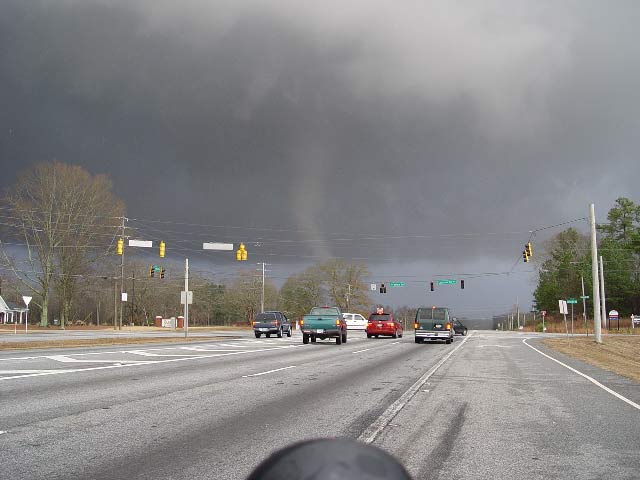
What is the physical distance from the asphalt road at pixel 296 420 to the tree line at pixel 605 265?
83095 millimetres

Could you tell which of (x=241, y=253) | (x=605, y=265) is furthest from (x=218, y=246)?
(x=605, y=265)

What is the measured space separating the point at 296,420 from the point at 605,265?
Answer: 308ft

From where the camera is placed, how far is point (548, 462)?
643 centimetres

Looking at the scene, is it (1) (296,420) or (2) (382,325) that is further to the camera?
(2) (382,325)

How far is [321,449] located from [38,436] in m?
6.70

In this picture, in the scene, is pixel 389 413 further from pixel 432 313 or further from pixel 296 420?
pixel 432 313

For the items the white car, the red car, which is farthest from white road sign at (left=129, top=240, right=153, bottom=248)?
the white car

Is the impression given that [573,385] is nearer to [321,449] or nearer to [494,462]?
[494,462]

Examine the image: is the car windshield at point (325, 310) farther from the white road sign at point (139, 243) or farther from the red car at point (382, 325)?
the white road sign at point (139, 243)

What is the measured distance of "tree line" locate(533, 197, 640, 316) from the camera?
9094cm

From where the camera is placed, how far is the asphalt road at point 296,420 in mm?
6188

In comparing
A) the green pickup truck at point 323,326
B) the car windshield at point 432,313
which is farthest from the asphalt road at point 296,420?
the car windshield at point 432,313

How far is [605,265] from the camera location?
91.4 metres

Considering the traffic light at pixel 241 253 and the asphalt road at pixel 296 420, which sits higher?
the traffic light at pixel 241 253
